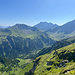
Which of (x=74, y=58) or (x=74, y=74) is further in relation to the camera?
(x=74, y=58)

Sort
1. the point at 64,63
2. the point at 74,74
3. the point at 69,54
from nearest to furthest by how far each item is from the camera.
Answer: the point at 74,74, the point at 64,63, the point at 69,54

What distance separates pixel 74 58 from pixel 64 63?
14.6m

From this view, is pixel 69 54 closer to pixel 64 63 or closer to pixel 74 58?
pixel 74 58

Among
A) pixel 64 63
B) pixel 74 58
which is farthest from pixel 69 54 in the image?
pixel 64 63

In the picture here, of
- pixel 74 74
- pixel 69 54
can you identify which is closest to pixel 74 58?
pixel 69 54

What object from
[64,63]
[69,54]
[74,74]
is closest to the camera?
[74,74]

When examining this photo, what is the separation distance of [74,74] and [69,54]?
73.6 meters

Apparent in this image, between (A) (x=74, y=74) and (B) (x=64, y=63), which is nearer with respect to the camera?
(A) (x=74, y=74)

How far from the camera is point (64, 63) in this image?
359 feet

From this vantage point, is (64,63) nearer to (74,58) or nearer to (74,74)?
(74,58)

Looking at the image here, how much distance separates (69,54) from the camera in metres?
124

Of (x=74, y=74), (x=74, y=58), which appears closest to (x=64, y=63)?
(x=74, y=58)

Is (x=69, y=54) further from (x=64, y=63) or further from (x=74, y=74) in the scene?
(x=74, y=74)

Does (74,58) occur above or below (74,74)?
below
